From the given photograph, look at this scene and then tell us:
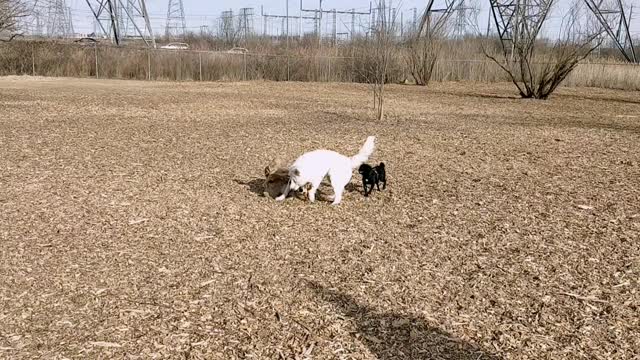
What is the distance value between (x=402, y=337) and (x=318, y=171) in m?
2.60

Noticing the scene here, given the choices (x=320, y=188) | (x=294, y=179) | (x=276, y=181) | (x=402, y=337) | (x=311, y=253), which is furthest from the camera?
(x=320, y=188)

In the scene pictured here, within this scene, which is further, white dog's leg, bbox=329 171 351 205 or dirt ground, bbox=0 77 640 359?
white dog's leg, bbox=329 171 351 205

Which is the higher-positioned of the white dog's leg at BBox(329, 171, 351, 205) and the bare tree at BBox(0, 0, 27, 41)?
the bare tree at BBox(0, 0, 27, 41)

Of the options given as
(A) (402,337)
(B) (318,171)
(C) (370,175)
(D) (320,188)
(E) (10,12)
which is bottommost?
(A) (402,337)

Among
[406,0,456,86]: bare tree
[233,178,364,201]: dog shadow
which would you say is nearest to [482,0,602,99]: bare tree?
[406,0,456,86]: bare tree

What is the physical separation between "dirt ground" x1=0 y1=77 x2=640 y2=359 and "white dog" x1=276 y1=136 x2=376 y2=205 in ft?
0.64

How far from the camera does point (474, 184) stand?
22.7ft

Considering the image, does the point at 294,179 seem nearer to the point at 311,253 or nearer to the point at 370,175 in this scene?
the point at 370,175

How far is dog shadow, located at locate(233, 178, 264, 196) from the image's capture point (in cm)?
635

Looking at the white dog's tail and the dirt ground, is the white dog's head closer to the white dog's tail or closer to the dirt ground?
the dirt ground

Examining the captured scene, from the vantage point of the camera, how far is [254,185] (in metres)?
6.62

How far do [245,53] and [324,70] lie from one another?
3.80 metres

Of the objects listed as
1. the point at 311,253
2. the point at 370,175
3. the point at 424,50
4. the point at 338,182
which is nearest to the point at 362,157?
the point at 370,175

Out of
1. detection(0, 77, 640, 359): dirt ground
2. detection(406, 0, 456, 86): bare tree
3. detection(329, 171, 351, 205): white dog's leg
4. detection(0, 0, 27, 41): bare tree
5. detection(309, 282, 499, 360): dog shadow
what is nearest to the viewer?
detection(309, 282, 499, 360): dog shadow
